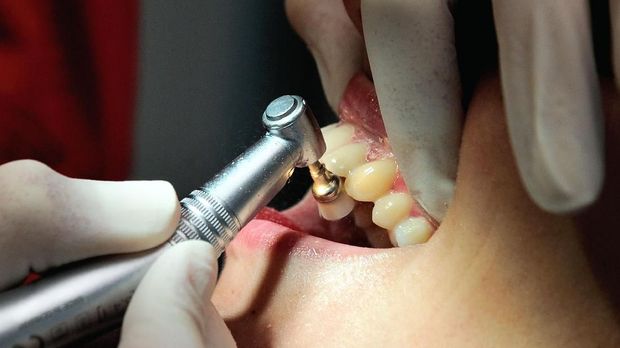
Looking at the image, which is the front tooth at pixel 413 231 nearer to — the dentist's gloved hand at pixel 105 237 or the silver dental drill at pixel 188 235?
the silver dental drill at pixel 188 235

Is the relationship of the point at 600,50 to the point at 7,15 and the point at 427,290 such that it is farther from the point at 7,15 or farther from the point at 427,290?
the point at 7,15

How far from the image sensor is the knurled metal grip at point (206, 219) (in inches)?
24.0

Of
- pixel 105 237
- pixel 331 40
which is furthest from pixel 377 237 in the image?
pixel 105 237

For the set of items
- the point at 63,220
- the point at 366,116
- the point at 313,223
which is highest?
the point at 63,220

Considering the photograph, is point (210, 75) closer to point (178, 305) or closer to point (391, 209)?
point (391, 209)

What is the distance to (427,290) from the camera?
0.62 meters

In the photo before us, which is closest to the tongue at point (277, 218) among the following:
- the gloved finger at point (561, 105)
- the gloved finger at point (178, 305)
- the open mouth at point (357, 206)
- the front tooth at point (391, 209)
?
the open mouth at point (357, 206)

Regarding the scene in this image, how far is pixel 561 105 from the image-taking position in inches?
19.1

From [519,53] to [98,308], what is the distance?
0.33 metres

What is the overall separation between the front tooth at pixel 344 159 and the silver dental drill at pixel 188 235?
1 centimetres

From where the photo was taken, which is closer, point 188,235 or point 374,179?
point 188,235

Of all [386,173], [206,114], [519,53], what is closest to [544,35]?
[519,53]

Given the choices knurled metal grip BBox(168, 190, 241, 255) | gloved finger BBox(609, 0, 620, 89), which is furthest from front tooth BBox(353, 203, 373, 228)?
gloved finger BBox(609, 0, 620, 89)

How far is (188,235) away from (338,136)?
28cm
